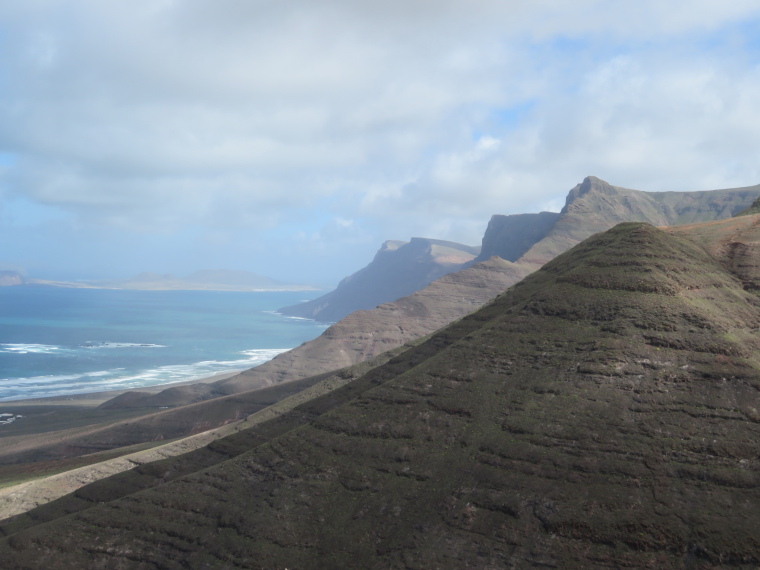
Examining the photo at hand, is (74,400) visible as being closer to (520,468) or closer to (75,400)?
(75,400)

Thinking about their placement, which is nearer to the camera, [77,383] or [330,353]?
[330,353]

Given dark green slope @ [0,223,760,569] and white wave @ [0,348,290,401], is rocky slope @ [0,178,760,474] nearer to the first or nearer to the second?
white wave @ [0,348,290,401]

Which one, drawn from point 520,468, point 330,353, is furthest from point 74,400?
point 520,468

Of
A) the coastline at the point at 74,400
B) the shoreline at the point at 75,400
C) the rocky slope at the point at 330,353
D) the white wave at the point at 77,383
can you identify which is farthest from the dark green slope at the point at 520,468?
the white wave at the point at 77,383

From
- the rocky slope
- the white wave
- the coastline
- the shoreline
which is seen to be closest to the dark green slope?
the rocky slope

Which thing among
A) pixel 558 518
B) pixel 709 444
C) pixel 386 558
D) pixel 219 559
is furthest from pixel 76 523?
pixel 709 444

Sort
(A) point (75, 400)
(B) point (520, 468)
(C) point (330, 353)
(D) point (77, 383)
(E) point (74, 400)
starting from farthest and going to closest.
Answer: (D) point (77, 383)
(C) point (330, 353)
(A) point (75, 400)
(E) point (74, 400)
(B) point (520, 468)

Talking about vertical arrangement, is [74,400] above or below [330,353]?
below

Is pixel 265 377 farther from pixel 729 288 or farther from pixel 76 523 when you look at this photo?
pixel 729 288

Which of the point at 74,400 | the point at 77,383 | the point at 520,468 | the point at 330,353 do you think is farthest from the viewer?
the point at 77,383
